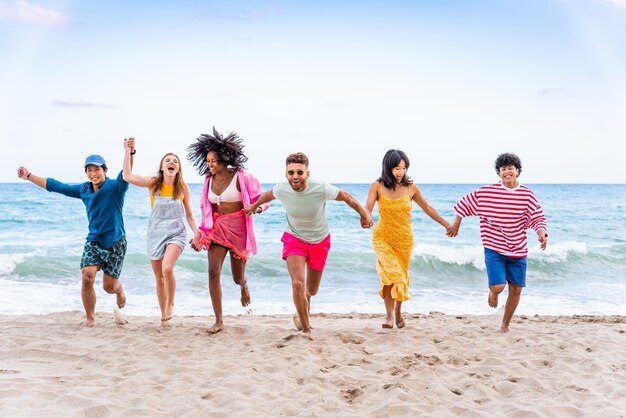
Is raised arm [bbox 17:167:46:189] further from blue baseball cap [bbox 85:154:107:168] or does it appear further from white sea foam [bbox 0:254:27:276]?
white sea foam [bbox 0:254:27:276]

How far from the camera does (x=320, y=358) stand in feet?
18.2

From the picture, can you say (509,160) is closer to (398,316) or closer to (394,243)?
(394,243)

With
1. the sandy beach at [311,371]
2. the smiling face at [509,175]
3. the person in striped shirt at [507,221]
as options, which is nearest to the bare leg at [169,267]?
the sandy beach at [311,371]

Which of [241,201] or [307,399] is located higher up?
[241,201]

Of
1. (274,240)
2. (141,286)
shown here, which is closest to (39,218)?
(274,240)

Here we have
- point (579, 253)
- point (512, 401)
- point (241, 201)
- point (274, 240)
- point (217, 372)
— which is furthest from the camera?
point (274, 240)

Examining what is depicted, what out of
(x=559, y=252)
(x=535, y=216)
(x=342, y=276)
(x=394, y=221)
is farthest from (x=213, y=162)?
(x=559, y=252)

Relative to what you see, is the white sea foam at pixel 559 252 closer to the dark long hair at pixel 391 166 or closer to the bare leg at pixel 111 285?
the dark long hair at pixel 391 166

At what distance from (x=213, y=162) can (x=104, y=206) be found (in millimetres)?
1477

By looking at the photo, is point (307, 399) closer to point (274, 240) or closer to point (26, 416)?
point (26, 416)

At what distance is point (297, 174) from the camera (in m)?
6.05

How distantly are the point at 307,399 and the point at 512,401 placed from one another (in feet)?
5.04

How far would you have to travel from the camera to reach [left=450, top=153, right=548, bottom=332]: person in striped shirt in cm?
659

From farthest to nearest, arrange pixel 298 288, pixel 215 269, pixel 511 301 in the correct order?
pixel 511 301
pixel 215 269
pixel 298 288
